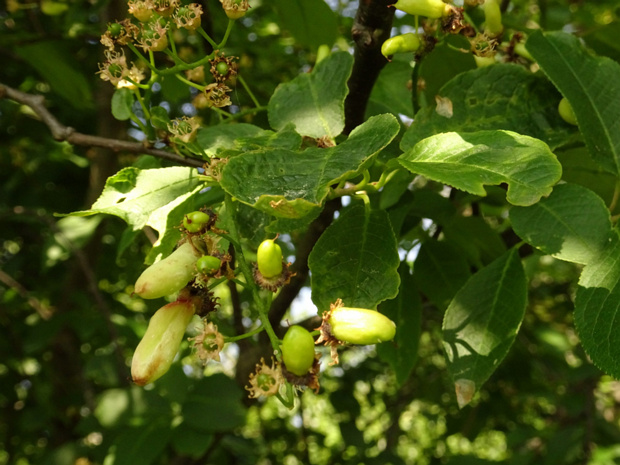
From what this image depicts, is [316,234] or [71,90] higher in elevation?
[316,234]

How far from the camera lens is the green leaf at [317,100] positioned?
2.36 feet

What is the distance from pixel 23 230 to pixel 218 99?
5.92 ft

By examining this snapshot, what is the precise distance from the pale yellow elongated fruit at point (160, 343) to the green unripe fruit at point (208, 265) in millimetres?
57

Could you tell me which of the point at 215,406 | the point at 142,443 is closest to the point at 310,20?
the point at 215,406

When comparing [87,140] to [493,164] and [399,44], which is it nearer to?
[399,44]

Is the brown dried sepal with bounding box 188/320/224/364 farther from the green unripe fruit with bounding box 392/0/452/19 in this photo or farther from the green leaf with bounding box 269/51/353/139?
the green unripe fruit with bounding box 392/0/452/19

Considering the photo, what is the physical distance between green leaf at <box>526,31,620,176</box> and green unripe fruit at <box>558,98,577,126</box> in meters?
0.01

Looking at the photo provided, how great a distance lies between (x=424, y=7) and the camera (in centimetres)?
67

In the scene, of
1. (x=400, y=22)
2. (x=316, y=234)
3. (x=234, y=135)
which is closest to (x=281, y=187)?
(x=234, y=135)

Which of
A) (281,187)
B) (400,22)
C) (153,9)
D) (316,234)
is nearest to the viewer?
(281,187)

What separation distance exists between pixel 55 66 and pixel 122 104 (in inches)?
40.4

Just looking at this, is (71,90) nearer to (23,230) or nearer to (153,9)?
(23,230)

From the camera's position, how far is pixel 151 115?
0.73 m

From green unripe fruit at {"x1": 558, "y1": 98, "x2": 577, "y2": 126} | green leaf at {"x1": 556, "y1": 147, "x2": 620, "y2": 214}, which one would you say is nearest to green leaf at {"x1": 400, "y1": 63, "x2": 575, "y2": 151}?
green unripe fruit at {"x1": 558, "y1": 98, "x2": 577, "y2": 126}
